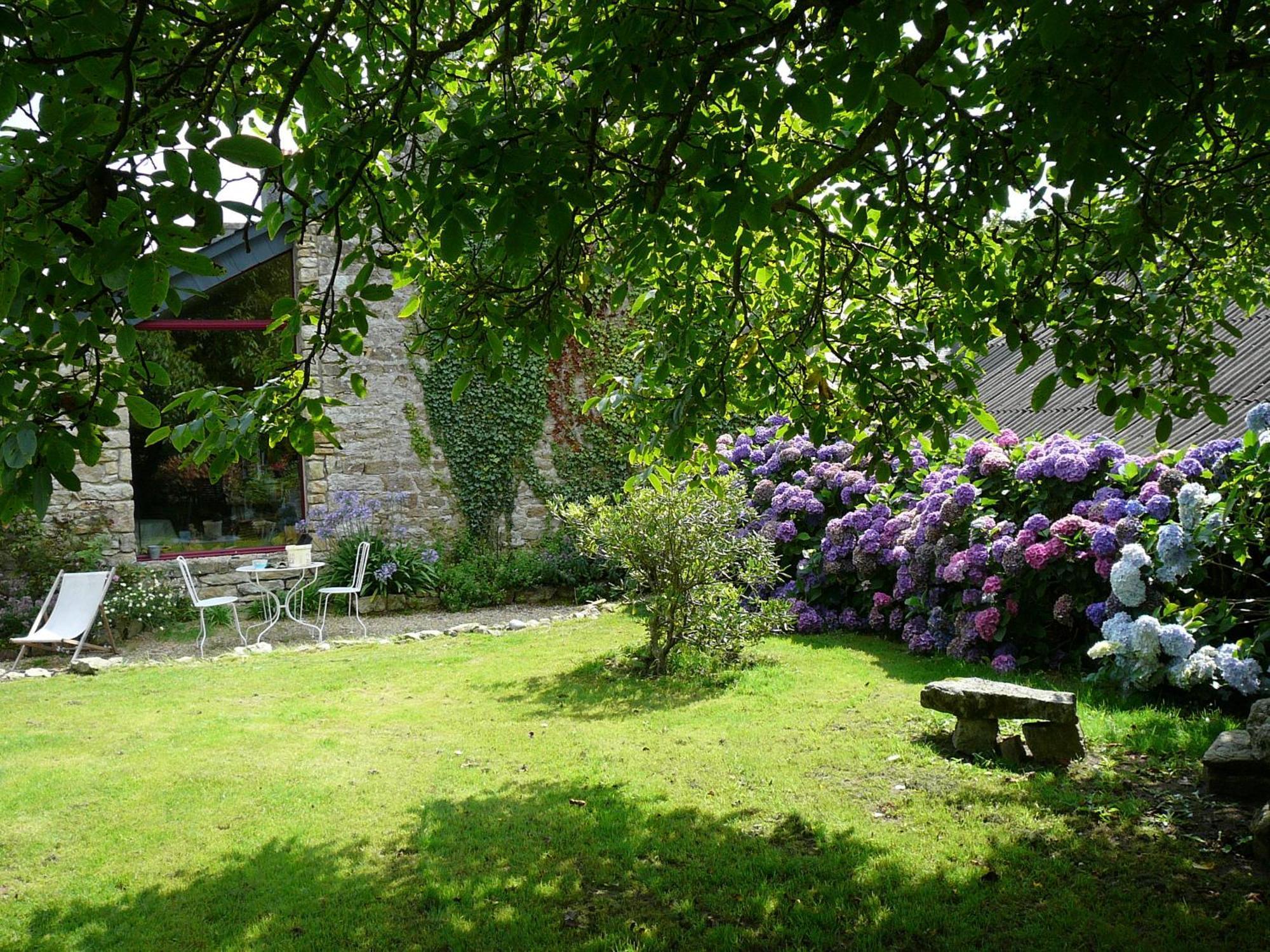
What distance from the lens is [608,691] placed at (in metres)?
6.21

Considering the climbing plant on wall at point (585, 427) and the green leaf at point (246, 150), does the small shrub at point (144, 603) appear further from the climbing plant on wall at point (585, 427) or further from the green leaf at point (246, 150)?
the green leaf at point (246, 150)

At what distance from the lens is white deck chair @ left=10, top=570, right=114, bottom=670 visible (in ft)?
25.7

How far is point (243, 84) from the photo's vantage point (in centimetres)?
283

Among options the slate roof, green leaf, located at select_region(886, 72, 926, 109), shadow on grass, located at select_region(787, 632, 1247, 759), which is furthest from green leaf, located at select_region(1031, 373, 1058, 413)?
the slate roof

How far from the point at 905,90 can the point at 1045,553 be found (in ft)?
14.9

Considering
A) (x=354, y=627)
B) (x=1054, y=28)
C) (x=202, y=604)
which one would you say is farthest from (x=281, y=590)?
(x=1054, y=28)

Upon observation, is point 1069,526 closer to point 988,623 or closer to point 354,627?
point 988,623

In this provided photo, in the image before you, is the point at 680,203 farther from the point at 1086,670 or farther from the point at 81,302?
Answer: the point at 1086,670

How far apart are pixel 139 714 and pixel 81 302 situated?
4738mm

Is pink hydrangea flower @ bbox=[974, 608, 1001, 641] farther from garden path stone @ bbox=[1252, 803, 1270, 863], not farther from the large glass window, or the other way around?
the large glass window

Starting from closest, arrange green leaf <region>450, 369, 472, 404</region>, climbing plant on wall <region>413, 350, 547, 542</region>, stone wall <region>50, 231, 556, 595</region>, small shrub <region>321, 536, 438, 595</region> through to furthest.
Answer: green leaf <region>450, 369, 472, 404</region>
small shrub <region>321, 536, 438, 595</region>
stone wall <region>50, 231, 556, 595</region>
climbing plant on wall <region>413, 350, 547, 542</region>

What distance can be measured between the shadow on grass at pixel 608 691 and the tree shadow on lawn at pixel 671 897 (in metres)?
1.94

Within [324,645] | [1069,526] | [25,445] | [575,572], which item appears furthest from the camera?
[575,572]

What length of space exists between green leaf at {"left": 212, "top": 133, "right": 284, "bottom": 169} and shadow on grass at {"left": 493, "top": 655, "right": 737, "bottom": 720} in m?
4.61
